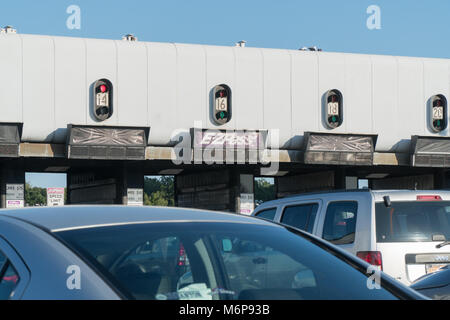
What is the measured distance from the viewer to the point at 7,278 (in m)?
3.67

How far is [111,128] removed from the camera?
1314 inches

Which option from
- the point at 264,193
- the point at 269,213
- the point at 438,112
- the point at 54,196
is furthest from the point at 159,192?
the point at 269,213

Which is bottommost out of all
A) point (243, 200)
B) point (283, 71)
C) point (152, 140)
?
point (243, 200)

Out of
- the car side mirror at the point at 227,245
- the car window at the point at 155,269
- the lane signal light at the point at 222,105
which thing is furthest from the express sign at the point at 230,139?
the car window at the point at 155,269

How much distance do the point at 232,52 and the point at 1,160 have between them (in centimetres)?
1065

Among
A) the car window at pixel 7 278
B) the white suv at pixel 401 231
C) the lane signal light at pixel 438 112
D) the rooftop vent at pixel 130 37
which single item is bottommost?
the white suv at pixel 401 231

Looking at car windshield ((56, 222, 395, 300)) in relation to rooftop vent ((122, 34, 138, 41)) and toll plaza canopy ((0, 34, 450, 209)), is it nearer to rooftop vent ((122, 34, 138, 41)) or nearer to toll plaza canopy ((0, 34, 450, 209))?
toll plaza canopy ((0, 34, 450, 209))

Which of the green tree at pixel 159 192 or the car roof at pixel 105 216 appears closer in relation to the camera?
the car roof at pixel 105 216

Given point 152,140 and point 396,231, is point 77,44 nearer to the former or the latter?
point 152,140

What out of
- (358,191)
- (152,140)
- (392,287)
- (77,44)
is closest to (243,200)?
(152,140)

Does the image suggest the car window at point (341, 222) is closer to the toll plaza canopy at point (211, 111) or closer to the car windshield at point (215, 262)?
the car windshield at point (215, 262)

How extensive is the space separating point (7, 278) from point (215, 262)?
104cm

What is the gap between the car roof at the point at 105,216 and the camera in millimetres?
3770

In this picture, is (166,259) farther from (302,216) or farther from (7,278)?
(302,216)
